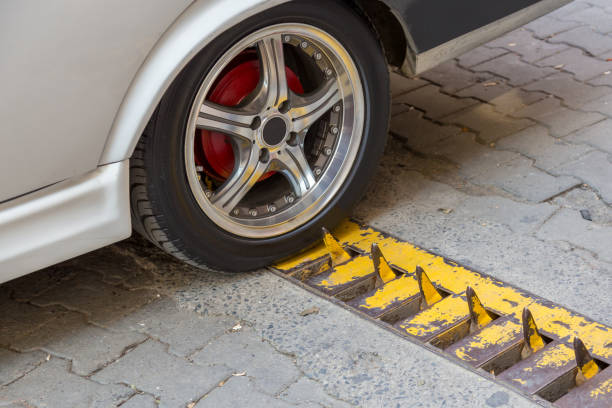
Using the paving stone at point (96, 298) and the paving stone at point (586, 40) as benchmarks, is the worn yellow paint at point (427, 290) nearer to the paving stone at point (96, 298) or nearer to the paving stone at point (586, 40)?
the paving stone at point (96, 298)

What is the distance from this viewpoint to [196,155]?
296 centimetres

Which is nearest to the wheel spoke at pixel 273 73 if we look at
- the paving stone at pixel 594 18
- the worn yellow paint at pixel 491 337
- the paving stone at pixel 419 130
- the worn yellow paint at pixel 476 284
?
the worn yellow paint at pixel 476 284

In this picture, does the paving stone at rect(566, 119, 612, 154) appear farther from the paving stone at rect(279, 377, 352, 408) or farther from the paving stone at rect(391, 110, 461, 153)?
the paving stone at rect(279, 377, 352, 408)

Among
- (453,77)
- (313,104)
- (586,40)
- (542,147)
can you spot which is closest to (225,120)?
(313,104)

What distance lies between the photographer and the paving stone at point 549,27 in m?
4.89

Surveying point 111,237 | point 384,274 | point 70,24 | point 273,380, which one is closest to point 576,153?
point 384,274

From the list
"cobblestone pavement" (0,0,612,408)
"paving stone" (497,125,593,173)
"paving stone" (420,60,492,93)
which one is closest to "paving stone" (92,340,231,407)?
"cobblestone pavement" (0,0,612,408)

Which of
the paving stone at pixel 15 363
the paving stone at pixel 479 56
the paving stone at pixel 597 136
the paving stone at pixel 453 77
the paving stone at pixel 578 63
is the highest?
the paving stone at pixel 479 56

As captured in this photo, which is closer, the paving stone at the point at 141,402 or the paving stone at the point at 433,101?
the paving stone at the point at 141,402

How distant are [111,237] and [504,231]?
148cm

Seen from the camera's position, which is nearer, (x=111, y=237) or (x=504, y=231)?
(x=111, y=237)

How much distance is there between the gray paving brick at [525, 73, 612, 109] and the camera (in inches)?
161

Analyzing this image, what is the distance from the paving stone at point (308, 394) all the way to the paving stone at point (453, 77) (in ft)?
7.47

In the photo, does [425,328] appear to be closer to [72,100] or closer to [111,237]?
[111,237]
